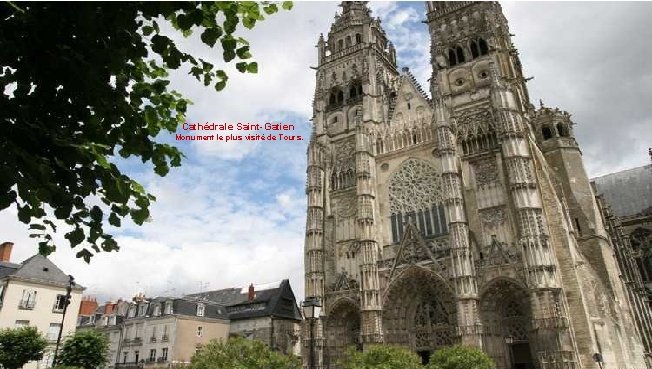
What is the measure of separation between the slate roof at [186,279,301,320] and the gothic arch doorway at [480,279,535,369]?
52.8 feet

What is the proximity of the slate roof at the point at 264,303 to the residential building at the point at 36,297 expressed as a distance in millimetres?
11225

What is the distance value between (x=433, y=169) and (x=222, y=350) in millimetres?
17517

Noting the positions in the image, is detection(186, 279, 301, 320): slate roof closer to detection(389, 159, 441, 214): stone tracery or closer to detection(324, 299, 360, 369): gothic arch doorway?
detection(324, 299, 360, 369): gothic arch doorway

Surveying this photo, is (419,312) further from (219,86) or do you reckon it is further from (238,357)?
(219,86)

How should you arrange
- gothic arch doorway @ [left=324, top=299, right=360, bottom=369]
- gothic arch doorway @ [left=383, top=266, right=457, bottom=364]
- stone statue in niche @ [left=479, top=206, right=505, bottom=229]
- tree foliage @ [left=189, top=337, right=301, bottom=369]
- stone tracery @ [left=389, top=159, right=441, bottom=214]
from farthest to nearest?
1. stone tracery @ [left=389, top=159, right=441, bottom=214]
2. gothic arch doorway @ [left=324, top=299, right=360, bottom=369]
3. stone statue in niche @ [left=479, top=206, right=505, bottom=229]
4. gothic arch doorway @ [left=383, top=266, right=457, bottom=364]
5. tree foliage @ [left=189, top=337, right=301, bottom=369]

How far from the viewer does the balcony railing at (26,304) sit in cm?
2645

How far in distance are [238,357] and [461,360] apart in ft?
28.3

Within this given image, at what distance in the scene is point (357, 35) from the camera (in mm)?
37875

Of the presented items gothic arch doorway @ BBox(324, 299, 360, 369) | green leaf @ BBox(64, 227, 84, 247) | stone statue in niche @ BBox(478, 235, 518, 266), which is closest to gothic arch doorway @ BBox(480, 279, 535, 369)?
stone statue in niche @ BBox(478, 235, 518, 266)

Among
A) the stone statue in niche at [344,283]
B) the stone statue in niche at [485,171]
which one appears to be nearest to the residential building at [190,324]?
the stone statue in niche at [344,283]

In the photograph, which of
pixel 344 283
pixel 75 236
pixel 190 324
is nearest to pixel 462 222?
pixel 344 283

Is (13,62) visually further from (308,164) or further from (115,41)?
(308,164)

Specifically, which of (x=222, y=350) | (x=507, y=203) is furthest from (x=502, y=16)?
(x=222, y=350)

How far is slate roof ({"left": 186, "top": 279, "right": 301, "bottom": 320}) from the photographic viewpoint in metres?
33.8
